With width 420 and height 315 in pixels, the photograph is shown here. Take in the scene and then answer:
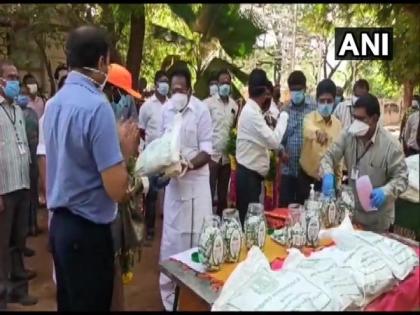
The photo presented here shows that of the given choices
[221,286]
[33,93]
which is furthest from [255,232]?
[33,93]

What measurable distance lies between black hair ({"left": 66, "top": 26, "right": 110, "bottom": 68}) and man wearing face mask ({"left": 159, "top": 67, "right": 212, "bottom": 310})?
1.21 metres

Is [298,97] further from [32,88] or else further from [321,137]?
[32,88]

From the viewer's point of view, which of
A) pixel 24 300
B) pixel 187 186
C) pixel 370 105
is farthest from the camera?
pixel 24 300

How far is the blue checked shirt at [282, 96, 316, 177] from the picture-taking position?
4449mm

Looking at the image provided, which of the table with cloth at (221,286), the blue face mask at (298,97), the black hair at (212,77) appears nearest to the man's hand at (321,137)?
the blue face mask at (298,97)

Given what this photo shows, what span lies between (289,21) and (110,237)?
70.2 ft

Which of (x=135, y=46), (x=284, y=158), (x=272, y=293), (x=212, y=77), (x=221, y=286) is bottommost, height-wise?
(x=221, y=286)

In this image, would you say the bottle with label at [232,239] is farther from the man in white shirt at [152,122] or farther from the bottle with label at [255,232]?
the man in white shirt at [152,122]

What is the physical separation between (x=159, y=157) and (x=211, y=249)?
63 cm

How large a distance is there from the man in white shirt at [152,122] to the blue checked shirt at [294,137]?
1205 mm

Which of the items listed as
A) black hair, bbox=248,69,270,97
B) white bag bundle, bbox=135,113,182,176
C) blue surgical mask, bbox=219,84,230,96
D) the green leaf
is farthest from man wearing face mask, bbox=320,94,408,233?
the green leaf

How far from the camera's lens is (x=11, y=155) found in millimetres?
3496

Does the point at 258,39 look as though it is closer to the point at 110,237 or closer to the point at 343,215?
the point at 343,215

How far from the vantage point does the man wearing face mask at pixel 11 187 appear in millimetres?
3430
